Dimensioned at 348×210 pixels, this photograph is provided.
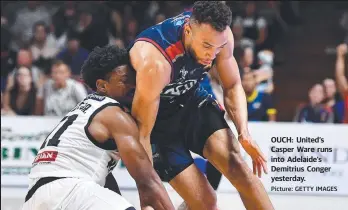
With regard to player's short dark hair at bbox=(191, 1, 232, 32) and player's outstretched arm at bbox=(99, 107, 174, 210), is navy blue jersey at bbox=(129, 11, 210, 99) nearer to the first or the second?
player's short dark hair at bbox=(191, 1, 232, 32)

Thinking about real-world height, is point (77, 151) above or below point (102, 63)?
below

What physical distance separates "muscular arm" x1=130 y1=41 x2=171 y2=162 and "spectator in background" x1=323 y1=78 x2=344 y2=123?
4852 mm

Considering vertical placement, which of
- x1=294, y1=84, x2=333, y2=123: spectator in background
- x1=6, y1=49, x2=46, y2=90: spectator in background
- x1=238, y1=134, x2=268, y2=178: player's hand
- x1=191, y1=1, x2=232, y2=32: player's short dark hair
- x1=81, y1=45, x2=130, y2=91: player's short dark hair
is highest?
x1=191, y1=1, x2=232, y2=32: player's short dark hair

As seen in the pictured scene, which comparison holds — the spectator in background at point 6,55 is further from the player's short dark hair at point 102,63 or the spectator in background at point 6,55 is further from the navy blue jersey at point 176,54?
the player's short dark hair at point 102,63

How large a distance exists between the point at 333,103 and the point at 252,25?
1923 mm

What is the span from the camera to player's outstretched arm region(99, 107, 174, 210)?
11.2 feet

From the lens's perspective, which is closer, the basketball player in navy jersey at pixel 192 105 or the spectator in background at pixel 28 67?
the basketball player in navy jersey at pixel 192 105

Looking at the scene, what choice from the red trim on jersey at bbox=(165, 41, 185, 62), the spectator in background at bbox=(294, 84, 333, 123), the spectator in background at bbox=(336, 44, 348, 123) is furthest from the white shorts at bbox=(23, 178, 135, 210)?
the spectator in background at bbox=(336, 44, 348, 123)

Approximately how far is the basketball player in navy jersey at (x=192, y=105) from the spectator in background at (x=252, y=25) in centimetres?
543

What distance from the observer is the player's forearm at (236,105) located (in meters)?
4.30

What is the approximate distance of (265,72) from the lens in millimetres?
9078

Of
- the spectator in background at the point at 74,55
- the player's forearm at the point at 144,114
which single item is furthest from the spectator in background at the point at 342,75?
the player's forearm at the point at 144,114

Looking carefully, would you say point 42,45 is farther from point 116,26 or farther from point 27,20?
point 116,26

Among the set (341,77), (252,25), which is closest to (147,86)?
(341,77)
